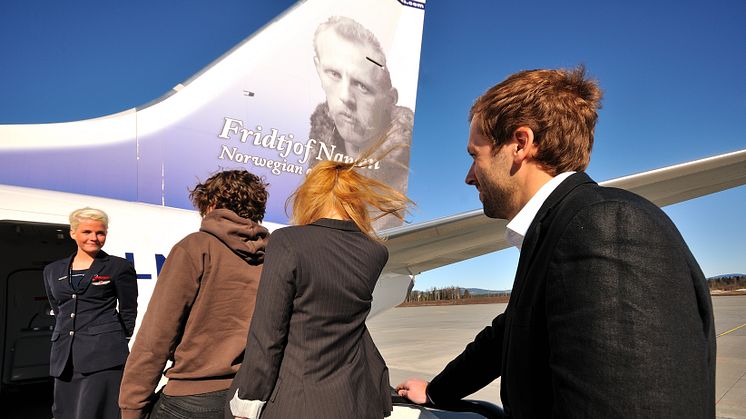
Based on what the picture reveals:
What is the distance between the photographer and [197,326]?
173 centimetres

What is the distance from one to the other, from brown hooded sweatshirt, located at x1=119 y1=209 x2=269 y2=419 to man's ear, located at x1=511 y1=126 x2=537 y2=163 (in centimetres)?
121

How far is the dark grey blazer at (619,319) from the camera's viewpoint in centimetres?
60

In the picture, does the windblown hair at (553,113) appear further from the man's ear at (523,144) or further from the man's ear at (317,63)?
the man's ear at (317,63)

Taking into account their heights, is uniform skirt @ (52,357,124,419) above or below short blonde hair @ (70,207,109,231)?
below

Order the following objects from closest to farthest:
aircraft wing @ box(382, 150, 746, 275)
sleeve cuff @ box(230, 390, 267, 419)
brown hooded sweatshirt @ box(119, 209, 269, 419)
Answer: sleeve cuff @ box(230, 390, 267, 419) < brown hooded sweatshirt @ box(119, 209, 269, 419) < aircraft wing @ box(382, 150, 746, 275)

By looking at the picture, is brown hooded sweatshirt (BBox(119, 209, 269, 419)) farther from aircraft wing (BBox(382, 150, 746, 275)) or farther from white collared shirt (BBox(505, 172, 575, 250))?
aircraft wing (BBox(382, 150, 746, 275))

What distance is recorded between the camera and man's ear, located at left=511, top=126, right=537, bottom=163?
36.7 inches

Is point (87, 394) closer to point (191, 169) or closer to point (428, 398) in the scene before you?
point (428, 398)

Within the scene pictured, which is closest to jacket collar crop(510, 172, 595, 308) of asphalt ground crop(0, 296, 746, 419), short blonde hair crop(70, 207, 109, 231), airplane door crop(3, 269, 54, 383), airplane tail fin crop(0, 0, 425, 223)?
short blonde hair crop(70, 207, 109, 231)

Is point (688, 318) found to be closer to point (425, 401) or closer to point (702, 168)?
point (425, 401)

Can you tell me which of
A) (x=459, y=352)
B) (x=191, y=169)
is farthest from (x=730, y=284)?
(x=191, y=169)

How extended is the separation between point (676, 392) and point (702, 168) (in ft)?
11.8

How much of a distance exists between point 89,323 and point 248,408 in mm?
1441

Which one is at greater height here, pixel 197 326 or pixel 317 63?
pixel 317 63
